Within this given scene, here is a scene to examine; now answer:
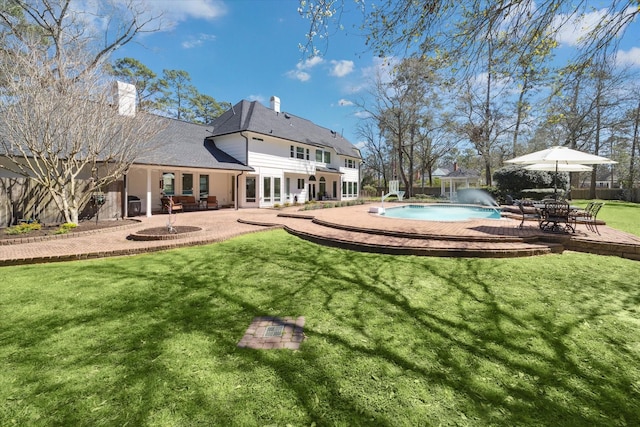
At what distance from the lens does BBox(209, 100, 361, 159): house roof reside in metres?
20.7

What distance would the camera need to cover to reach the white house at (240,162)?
16781 millimetres

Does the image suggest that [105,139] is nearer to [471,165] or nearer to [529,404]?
[529,404]

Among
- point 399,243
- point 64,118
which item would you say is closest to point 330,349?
point 399,243

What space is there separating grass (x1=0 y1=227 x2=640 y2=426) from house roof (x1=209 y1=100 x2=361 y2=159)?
16834 millimetres

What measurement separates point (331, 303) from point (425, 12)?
5.46 meters

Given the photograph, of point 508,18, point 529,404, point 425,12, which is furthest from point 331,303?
point 508,18

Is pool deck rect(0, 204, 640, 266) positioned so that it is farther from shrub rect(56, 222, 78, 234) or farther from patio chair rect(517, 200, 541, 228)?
patio chair rect(517, 200, 541, 228)

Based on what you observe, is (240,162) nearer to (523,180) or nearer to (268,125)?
(268,125)

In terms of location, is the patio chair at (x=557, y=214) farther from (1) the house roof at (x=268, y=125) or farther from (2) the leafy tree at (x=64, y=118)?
(1) the house roof at (x=268, y=125)

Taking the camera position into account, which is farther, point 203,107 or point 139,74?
point 203,107

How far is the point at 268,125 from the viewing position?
73.7 ft

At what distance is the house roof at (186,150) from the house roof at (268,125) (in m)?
1.31

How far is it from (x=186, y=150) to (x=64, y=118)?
8629 millimetres

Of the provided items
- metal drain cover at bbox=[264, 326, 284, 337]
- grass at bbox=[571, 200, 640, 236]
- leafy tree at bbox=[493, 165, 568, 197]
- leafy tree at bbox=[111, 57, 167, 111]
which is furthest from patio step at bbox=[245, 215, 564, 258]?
leafy tree at bbox=[111, 57, 167, 111]
